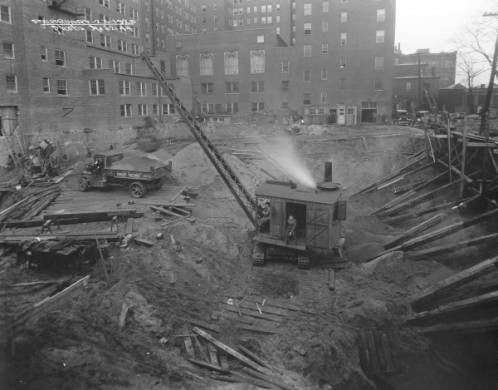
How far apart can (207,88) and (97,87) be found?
1990 centimetres

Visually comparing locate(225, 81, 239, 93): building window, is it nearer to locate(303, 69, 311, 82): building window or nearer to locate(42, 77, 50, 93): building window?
locate(303, 69, 311, 82): building window

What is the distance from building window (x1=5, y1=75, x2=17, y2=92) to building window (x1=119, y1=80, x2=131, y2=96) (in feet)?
39.8

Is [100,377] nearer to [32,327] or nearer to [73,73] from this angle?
[32,327]

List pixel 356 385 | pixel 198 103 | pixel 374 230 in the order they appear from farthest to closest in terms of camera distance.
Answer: pixel 198 103 < pixel 374 230 < pixel 356 385

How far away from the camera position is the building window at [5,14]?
110 feet

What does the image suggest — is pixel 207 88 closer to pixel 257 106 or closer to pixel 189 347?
pixel 257 106

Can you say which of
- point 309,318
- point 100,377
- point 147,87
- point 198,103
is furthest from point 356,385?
point 198,103

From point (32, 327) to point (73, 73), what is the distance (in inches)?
1419

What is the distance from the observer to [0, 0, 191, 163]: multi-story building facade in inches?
1375

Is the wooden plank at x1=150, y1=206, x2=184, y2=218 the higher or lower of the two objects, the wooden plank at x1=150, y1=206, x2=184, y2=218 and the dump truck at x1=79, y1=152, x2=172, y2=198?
the lower

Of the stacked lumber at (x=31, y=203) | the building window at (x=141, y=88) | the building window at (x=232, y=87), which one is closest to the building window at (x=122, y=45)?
the building window at (x=141, y=88)

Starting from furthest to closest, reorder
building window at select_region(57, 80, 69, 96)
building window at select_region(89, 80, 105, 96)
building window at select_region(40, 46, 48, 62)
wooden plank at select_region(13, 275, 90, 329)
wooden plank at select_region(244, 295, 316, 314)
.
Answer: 1. building window at select_region(89, 80, 105, 96)
2. building window at select_region(57, 80, 69, 96)
3. building window at select_region(40, 46, 48, 62)
4. wooden plank at select_region(244, 295, 316, 314)
5. wooden plank at select_region(13, 275, 90, 329)

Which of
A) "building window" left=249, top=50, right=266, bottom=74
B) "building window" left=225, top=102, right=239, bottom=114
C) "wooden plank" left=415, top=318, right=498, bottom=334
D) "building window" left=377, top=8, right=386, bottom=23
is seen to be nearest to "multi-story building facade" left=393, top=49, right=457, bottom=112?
"building window" left=377, top=8, right=386, bottom=23

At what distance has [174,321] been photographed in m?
12.7
